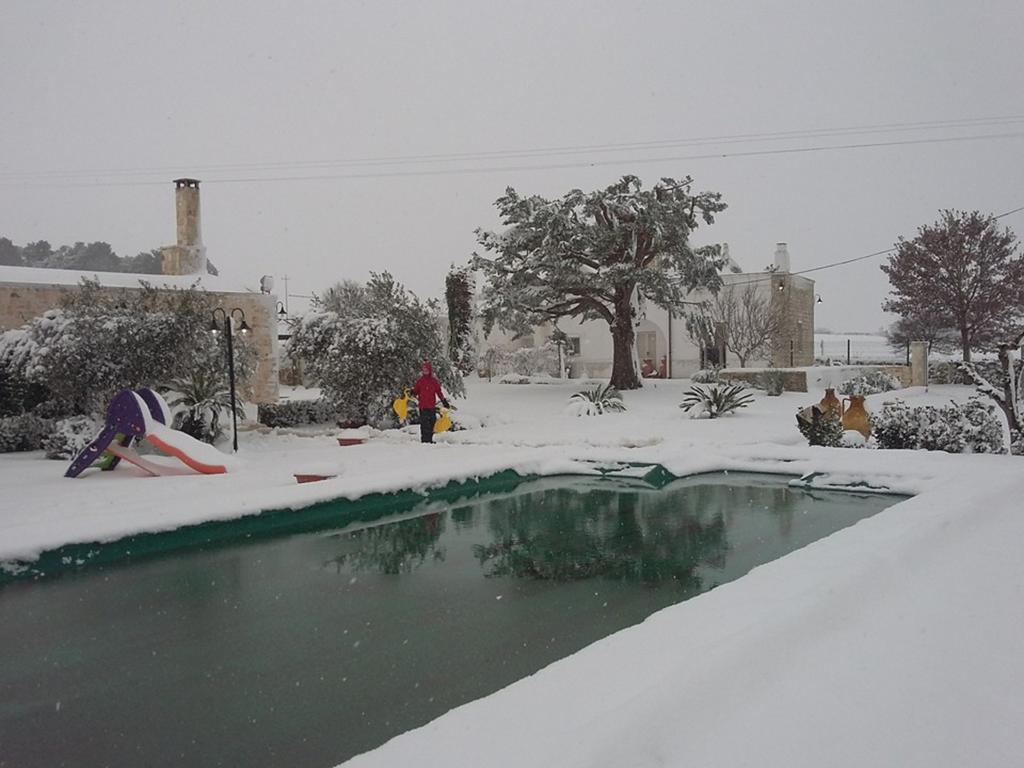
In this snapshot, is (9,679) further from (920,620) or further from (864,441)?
(864,441)

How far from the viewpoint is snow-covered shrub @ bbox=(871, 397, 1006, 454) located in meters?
11.3

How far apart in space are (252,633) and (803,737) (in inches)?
139

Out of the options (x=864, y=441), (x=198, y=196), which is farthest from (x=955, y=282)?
(x=198, y=196)

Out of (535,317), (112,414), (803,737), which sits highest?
(535,317)

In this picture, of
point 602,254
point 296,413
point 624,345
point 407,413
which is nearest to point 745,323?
point 624,345

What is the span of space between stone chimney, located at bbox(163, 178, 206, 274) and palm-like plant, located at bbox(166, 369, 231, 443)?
27.2 ft

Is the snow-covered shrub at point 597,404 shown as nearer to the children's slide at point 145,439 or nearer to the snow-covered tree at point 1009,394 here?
the snow-covered tree at point 1009,394

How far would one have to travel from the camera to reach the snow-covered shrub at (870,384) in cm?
2272

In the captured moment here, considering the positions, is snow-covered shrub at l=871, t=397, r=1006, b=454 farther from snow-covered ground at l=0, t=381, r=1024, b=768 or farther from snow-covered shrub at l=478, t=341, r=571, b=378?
snow-covered shrub at l=478, t=341, r=571, b=378

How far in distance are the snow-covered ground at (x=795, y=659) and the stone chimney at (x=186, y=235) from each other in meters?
13.4

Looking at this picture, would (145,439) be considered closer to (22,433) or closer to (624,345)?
(22,433)

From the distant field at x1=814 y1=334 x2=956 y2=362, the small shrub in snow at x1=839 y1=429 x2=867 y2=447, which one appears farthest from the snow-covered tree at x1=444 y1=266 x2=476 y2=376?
the distant field at x1=814 y1=334 x2=956 y2=362

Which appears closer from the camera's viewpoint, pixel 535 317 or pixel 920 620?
pixel 920 620

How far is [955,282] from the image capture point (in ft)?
92.6
